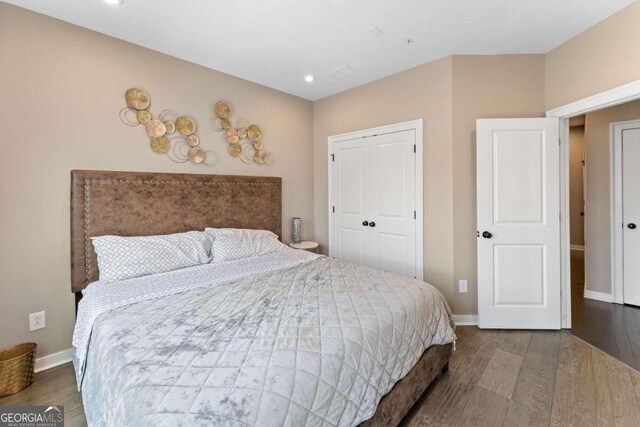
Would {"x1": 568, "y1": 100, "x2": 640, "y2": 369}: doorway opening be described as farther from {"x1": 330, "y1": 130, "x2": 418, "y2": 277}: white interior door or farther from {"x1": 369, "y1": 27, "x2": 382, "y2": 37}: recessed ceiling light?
{"x1": 369, "y1": 27, "x2": 382, "y2": 37}: recessed ceiling light

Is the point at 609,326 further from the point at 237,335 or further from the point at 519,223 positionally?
the point at 237,335

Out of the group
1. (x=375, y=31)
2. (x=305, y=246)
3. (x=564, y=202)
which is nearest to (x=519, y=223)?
(x=564, y=202)

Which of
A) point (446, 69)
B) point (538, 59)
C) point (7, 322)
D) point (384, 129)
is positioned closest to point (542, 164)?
point (538, 59)

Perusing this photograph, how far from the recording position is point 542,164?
269 centimetres

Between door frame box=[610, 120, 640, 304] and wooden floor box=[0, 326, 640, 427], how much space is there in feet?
4.89

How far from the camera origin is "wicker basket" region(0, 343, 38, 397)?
73.8 inches

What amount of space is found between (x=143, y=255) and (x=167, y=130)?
3.94ft

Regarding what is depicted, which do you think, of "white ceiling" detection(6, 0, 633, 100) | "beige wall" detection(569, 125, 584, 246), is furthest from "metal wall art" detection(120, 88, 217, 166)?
"beige wall" detection(569, 125, 584, 246)

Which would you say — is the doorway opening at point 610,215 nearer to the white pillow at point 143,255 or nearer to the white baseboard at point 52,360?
the white pillow at point 143,255

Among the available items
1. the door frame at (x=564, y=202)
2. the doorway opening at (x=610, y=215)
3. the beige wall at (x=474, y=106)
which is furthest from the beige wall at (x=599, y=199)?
the beige wall at (x=474, y=106)

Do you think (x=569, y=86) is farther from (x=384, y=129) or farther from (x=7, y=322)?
(x=7, y=322)

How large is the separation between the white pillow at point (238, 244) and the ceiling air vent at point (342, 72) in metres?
1.86

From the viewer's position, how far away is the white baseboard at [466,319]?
2.92m

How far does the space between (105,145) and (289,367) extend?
2.39 meters
